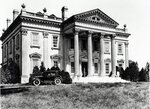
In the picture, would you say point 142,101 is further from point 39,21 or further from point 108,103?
point 39,21

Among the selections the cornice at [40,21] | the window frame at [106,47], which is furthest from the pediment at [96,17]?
the window frame at [106,47]

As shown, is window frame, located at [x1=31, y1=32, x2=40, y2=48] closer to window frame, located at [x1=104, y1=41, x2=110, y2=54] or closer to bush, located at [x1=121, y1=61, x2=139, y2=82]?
window frame, located at [x1=104, y1=41, x2=110, y2=54]

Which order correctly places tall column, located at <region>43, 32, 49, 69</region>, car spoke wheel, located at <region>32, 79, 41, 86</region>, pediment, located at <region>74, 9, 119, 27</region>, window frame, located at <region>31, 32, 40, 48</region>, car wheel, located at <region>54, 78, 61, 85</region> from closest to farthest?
1. car spoke wheel, located at <region>32, 79, 41, 86</region>
2. car wheel, located at <region>54, 78, 61, 85</region>
3. window frame, located at <region>31, 32, 40, 48</region>
4. pediment, located at <region>74, 9, 119, 27</region>
5. tall column, located at <region>43, 32, 49, 69</region>

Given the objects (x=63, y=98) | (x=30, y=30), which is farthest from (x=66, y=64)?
(x=63, y=98)

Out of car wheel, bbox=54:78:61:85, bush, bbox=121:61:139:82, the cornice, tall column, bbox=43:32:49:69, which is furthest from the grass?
bush, bbox=121:61:139:82

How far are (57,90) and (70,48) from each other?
16648mm

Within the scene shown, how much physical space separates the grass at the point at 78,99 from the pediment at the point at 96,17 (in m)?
15.7

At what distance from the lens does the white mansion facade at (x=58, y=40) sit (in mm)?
29969

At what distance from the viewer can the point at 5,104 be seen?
1405cm

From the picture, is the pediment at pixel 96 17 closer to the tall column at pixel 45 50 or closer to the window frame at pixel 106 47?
the window frame at pixel 106 47

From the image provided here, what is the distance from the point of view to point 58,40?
32906 millimetres

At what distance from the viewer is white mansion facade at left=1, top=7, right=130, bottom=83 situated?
98.3 ft

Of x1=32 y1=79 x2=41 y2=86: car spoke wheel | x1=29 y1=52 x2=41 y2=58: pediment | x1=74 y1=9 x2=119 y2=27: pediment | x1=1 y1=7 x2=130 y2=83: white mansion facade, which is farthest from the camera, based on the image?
x1=74 y1=9 x2=119 y2=27: pediment

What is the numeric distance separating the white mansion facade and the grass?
12595 millimetres
